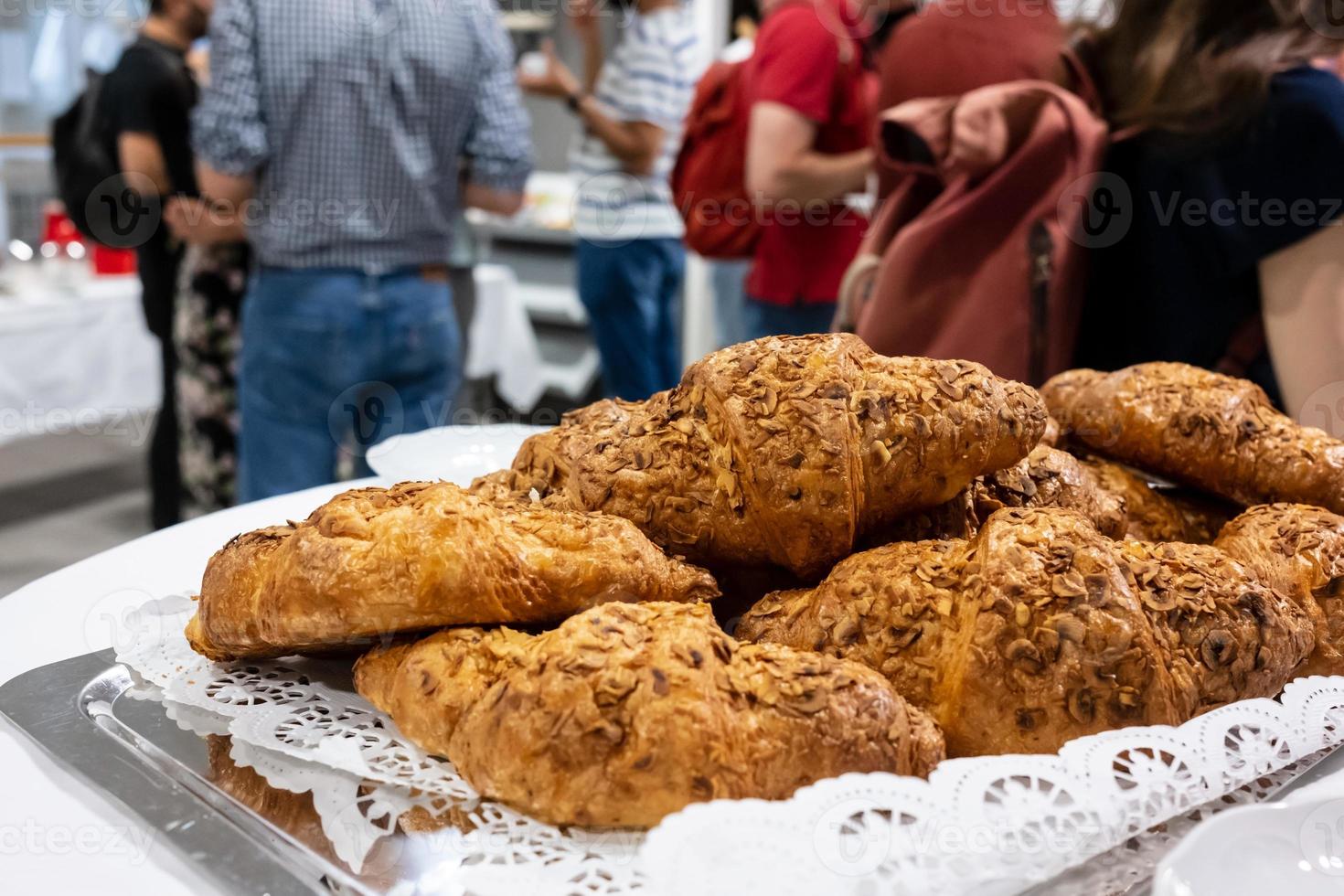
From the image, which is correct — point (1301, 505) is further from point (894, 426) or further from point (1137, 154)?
point (1137, 154)

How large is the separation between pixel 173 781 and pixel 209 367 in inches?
92.7

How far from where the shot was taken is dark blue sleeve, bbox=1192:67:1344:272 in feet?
4.84

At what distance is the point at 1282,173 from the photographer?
1500 mm

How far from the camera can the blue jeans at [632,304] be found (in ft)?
13.2

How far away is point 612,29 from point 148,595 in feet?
16.2

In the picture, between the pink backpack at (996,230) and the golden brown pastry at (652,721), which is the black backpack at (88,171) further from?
the golden brown pastry at (652,721)

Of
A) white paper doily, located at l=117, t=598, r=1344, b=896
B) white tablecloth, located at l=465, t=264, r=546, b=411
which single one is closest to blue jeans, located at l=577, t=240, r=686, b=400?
white tablecloth, located at l=465, t=264, r=546, b=411

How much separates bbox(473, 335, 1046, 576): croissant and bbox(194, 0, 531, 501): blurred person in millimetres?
1637

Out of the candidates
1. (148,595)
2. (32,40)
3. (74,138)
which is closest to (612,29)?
(74,138)

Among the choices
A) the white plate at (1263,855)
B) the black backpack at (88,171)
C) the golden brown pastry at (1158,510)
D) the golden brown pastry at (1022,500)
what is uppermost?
the black backpack at (88,171)

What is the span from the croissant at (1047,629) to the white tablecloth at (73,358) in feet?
10.6

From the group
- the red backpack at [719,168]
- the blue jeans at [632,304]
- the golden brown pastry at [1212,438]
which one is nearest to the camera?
the golden brown pastry at [1212,438]

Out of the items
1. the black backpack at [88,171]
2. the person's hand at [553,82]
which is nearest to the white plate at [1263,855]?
the black backpack at [88,171]

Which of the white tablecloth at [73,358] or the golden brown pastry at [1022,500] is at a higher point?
the golden brown pastry at [1022,500]
